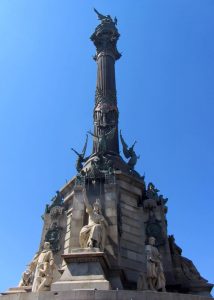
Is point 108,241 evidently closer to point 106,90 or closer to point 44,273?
point 44,273

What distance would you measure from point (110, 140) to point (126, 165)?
202 centimetres

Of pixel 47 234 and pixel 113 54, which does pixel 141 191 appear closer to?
pixel 47 234

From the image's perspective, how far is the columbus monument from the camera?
13.7m

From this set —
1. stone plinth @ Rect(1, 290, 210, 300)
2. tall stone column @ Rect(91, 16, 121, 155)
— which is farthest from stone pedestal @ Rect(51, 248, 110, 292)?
tall stone column @ Rect(91, 16, 121, 155)

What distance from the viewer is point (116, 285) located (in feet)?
48.5

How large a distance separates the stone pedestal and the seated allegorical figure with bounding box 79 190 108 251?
0.52 m

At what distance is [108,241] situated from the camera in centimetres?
1627

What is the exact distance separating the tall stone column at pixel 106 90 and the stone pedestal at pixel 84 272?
8372 millimetres

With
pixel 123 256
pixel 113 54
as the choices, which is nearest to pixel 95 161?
pixel 123 256

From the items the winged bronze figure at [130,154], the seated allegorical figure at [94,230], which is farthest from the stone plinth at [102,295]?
the winged bronze figure at [130,154]

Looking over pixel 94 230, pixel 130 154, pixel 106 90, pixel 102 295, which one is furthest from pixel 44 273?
pixel 106 90

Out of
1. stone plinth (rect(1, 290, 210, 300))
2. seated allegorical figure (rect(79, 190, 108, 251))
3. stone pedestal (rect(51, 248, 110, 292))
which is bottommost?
stone plinth (rect(1, 290, 210, 300))

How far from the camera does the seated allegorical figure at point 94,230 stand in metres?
15.2

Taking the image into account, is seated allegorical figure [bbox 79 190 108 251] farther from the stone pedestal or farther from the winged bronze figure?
the winged bronze figure
